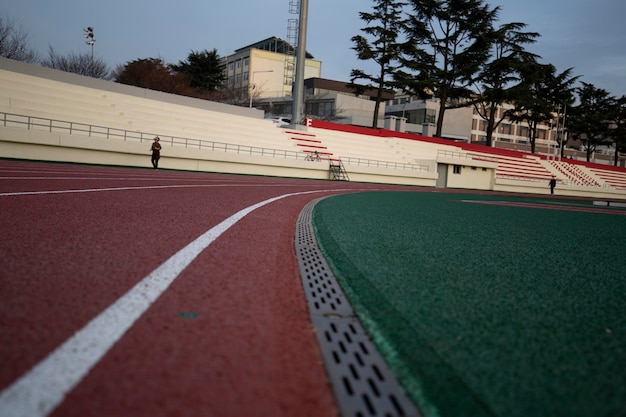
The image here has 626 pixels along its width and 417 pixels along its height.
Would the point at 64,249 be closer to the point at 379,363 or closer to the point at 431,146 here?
the point at 379,363

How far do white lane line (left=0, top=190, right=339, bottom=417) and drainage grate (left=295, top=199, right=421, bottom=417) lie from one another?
3.39ft

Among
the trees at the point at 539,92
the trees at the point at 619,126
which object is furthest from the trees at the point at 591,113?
the trees at the point at 539,92

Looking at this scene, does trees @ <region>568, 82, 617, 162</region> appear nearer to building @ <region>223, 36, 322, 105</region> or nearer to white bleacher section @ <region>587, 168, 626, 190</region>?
white bleacher section @ <region>587, 168, 626, 190</region>

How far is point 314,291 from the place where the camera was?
10.5ft

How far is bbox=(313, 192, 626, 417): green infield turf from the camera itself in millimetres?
1772

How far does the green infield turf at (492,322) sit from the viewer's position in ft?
5.82

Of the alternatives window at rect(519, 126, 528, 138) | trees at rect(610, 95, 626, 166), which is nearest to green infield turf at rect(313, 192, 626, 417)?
trees at rect(610, 95, 626, 166)

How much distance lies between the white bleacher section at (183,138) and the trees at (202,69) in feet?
95.7

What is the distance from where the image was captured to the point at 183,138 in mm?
24219

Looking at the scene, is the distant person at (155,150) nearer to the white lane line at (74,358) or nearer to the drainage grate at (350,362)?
the white lane line at (74,358)

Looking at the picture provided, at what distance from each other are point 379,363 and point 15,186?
29.8 feet

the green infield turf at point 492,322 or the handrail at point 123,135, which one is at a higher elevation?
the handrail at point 123,135

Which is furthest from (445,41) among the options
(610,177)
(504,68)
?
(610,177)

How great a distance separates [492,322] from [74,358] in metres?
2.32
